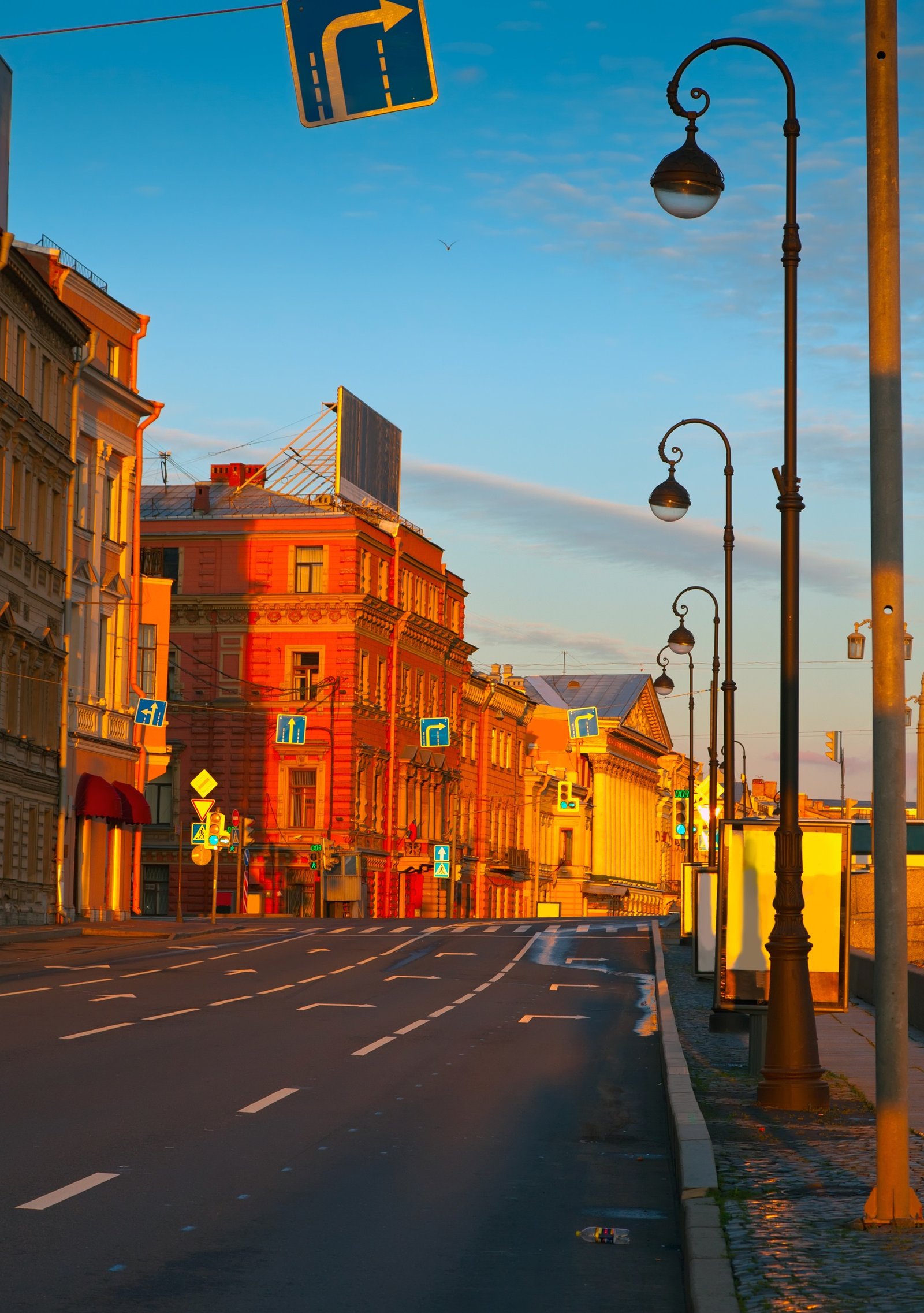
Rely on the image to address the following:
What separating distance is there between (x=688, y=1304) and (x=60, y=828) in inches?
1705

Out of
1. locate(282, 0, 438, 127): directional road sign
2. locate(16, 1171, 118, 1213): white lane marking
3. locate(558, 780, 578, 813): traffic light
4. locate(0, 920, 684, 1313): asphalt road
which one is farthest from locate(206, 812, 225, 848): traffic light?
locate(558, 780, 578, 813): traffic light

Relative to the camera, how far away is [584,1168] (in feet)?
38.7

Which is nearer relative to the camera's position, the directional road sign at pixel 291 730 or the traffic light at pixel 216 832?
the traffic light at pixel 216 832

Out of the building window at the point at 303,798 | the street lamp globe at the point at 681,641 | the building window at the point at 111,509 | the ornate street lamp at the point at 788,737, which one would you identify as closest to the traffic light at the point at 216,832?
the building window at the point at 111,509

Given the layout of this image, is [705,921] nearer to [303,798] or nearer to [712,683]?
[712,683]

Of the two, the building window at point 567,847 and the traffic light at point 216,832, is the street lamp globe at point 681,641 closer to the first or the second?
the traffic light at point 216,832

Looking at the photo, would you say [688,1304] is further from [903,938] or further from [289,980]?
[289,980]

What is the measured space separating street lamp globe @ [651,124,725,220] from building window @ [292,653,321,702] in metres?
65.6

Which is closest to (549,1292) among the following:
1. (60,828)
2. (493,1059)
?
(493,1059)

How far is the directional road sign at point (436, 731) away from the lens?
8356 cm

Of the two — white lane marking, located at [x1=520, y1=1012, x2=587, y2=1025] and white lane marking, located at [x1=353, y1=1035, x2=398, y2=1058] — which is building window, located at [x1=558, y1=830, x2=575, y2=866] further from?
white lane marking, located at [x1=353, y1=1035, x2=398, y2=1058]

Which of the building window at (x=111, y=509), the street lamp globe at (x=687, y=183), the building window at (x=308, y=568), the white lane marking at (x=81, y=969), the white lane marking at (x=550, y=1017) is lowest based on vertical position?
the white lane marking at (x=81, y=969)

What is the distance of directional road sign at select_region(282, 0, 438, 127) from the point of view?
13.4 meters

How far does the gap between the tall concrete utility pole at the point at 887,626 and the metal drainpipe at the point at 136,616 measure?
4732 cm
